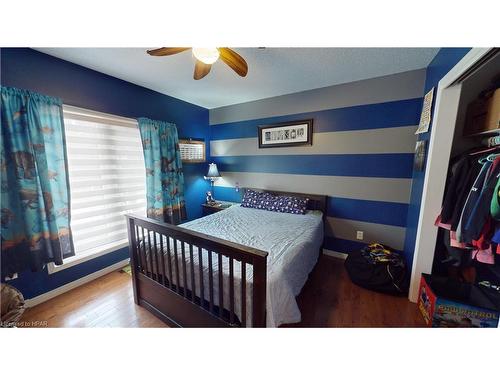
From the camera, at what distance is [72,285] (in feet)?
6.42

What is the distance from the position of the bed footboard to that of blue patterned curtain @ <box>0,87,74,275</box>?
0.82 m

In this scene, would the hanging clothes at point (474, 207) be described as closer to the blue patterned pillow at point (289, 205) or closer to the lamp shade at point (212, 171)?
the blue patterned pillow at point (289, 205)

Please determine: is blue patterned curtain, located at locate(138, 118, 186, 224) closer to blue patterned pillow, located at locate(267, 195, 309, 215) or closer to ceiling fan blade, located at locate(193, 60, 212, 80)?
ceiling fan blade, located at locate(193, 60, 212, 80)

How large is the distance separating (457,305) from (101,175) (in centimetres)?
359

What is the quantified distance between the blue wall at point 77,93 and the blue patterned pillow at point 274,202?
63.1 inches

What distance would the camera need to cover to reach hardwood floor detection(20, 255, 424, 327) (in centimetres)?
152

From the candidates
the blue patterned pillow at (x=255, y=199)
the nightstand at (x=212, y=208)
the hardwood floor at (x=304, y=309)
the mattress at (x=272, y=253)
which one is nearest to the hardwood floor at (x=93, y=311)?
the hardwood floor at (x=304, y=309)

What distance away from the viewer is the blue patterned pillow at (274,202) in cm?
259

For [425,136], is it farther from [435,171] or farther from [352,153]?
[352,153]

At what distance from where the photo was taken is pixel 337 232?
102 inches

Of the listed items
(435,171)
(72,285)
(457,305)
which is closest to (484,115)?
(435,171)

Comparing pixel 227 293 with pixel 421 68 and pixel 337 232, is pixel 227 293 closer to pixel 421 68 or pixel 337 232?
pixel 337 232

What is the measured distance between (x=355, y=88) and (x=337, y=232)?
77.0 inches
